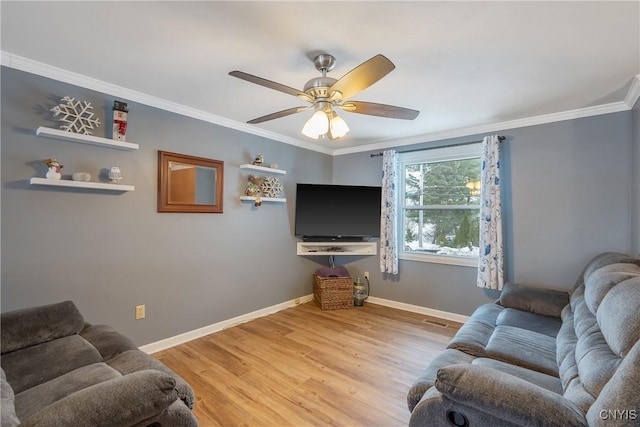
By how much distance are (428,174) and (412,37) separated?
2462mm

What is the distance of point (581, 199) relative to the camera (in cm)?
289

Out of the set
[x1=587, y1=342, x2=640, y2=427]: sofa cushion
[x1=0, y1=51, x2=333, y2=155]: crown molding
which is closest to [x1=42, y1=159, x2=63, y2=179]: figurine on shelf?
[x1=0, y1=51, x2=333, y2=155]: crown molding

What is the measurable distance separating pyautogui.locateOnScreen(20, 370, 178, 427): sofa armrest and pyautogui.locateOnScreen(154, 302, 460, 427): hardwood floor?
0.95 metres

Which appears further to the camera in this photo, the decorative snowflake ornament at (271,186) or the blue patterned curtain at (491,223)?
the decorative snowflake ornament at (271,186)

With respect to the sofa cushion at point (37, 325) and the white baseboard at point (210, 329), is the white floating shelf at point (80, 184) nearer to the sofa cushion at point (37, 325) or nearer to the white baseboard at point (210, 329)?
the sofa cushion at point (37, 325)

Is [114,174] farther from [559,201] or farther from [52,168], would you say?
[559,201]

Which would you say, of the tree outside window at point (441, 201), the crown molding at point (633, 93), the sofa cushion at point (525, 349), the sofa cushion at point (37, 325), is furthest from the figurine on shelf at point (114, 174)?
the crown molding at point (633, 93)

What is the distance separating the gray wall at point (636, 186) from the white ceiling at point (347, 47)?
0.70 feet

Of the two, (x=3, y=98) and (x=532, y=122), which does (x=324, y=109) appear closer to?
(x=3, y=98)

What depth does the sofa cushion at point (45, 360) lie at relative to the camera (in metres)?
1.47

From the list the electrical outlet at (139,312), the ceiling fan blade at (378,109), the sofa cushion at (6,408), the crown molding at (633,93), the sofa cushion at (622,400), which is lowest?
the electrical outlet at (139,312)

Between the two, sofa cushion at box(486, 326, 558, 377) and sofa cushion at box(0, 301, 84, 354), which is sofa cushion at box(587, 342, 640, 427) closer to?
sofa cushion at box(486, 326, 558, 377)

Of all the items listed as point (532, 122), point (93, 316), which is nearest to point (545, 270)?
point (532, 122)

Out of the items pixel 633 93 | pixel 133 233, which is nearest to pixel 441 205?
pixel 633 93
